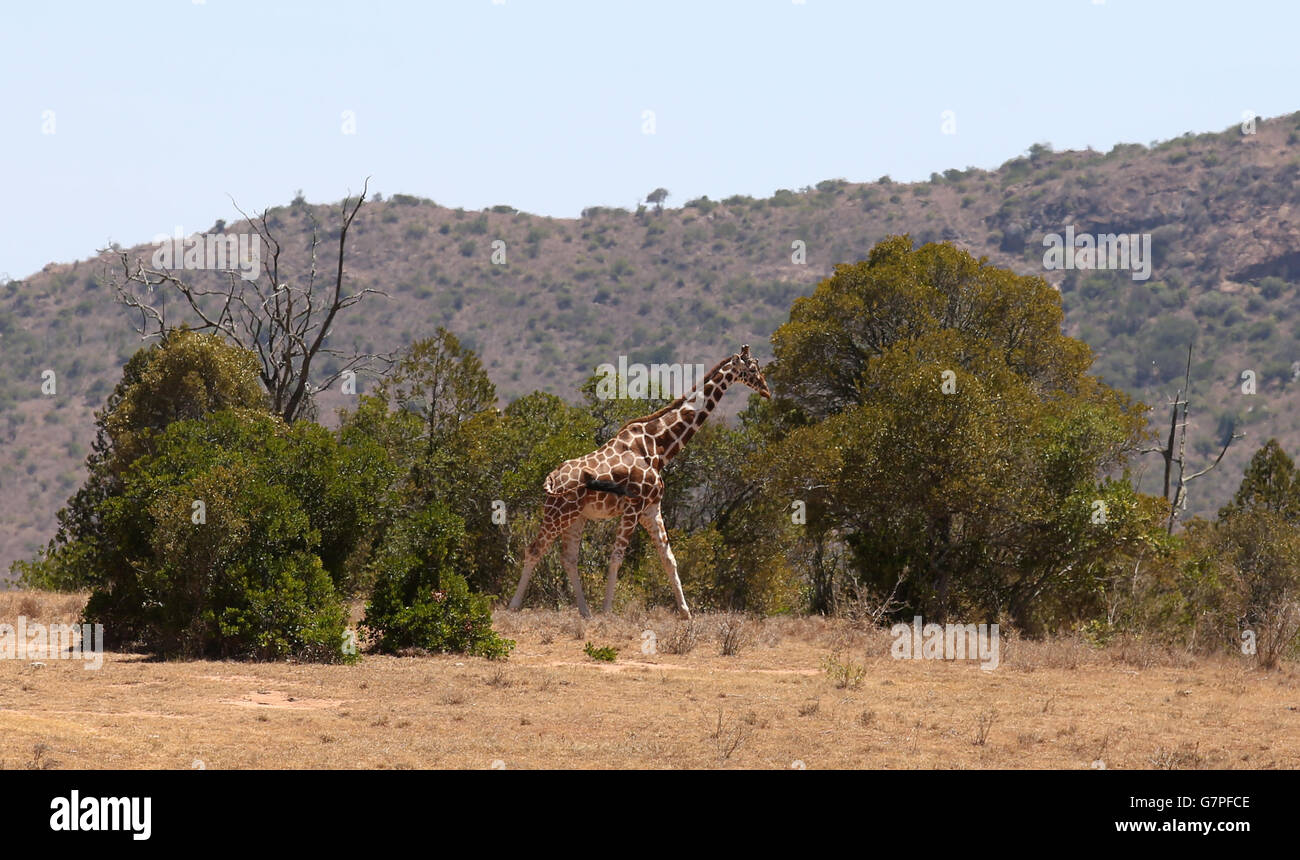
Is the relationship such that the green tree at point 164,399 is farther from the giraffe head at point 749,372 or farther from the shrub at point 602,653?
the shrub at point 602,653

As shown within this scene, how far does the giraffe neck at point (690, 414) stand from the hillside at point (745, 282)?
56491mm

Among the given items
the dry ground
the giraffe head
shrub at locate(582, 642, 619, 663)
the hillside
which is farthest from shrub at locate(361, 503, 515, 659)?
the hillside

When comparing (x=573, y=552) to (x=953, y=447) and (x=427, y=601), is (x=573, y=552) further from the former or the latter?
(x=953, y=447)

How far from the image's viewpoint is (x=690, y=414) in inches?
879

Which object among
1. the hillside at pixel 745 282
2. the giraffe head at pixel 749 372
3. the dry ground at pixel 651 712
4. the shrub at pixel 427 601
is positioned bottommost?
the dry ground at pixel 651 712

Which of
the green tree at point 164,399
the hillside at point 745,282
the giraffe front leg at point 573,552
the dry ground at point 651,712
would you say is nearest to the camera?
the dry ground at point 651,712

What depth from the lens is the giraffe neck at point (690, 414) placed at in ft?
72.7

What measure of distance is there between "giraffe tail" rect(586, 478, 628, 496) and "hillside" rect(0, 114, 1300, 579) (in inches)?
2280

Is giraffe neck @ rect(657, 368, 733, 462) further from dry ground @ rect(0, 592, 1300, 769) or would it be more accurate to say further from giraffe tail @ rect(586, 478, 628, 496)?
dry ground @ rect(0, 592, 1300, 769)

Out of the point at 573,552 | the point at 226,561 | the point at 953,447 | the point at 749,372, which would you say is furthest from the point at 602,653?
the point at 953,447

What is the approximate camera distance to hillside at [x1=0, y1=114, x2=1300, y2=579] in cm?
8250

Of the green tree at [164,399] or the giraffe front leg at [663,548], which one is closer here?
the giraffe front leg at [663,548]

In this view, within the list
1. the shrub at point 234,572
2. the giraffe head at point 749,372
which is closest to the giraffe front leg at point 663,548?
the giraffe head at point 749,372

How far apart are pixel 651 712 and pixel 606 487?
7.43 m
